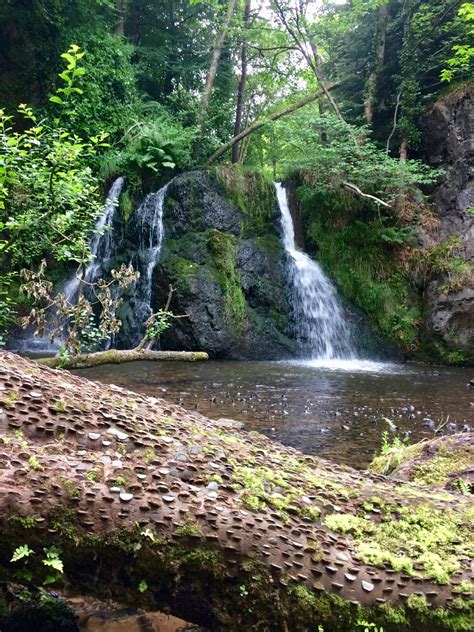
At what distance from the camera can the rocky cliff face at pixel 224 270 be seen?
1320cm

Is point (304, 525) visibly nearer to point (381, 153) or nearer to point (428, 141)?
point (381, 153)

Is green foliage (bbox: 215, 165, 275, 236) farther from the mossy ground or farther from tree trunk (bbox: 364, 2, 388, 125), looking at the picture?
tree trunk (bbox: 364, 2, 388, 125)

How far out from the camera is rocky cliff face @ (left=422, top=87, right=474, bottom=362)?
12.9 m

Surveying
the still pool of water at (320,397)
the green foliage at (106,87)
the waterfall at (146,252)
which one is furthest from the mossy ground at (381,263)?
the green foliage at (106,87)

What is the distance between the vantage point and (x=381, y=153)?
45.0 feet

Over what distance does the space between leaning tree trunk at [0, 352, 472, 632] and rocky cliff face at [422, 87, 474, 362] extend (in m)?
11.9

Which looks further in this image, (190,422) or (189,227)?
(189,227)

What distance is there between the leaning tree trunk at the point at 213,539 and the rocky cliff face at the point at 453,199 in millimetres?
11891

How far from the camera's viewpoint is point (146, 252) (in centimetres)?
1456

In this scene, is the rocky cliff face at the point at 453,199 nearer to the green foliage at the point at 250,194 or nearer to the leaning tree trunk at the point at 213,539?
the green foliage at the point at 250,194

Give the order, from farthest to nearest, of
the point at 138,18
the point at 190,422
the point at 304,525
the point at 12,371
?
1. the point at 138,18
2. the point at 190,422
3. the point at 12,371
4. the point at 304,525

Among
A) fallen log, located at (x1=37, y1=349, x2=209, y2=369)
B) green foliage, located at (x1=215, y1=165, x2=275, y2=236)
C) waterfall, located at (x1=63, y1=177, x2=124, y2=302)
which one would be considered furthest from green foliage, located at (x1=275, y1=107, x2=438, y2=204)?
fallen log, located at (x1=37, y1=349, x2=209, y2=369)

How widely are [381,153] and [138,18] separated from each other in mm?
13784

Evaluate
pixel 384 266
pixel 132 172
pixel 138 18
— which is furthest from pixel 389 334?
pixel 138 18
